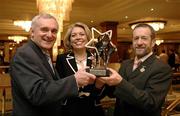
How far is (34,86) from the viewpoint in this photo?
1243mm

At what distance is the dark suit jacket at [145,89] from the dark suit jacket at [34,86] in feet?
1.16

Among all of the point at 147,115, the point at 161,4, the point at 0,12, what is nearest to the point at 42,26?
the point at 147,115

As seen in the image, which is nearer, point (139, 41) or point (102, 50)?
point (102, 50)

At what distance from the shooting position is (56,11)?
5332 mm

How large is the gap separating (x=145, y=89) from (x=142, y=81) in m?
0.05

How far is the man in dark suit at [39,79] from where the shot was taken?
1.25 m

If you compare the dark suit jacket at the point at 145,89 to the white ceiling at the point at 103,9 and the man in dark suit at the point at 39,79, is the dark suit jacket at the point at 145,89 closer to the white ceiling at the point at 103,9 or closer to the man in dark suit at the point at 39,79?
the man in dark suit at the point at 39,79

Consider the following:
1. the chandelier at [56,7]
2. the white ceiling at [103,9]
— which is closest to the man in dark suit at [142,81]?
the chandelier at [56,7]

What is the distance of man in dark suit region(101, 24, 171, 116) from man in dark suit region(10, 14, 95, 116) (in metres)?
0.23

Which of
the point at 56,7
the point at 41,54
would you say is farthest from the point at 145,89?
the point at 56,7

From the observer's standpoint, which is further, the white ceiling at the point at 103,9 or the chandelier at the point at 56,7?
the white ceiling at the point at 103,9

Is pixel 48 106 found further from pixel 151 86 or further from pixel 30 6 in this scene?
pixel 30 6

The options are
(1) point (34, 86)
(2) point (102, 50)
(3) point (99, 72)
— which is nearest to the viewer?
(1) point (34, 86)

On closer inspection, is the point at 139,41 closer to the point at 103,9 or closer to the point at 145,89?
the point at 145,89
